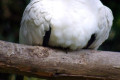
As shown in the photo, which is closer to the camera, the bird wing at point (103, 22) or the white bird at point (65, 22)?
the white bird at point (65, 22)

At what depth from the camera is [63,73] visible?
2.23 meters

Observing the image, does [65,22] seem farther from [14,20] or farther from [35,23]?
[14,20]

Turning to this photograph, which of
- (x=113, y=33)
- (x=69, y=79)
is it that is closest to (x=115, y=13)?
(x=113, y=33)

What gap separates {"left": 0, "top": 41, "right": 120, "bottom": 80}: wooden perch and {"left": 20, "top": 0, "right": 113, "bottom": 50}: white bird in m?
0.11

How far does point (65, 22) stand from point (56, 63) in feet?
1.02

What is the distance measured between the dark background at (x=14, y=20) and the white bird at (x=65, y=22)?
6.29 feet

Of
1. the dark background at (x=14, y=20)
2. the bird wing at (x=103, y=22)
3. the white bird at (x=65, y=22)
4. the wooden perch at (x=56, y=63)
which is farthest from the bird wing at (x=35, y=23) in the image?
the dark background at (x=14, y=20)

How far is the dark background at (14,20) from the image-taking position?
14.3ft

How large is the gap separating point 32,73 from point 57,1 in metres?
0.59

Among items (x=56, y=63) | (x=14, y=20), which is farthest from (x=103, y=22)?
(x=14, y=20)

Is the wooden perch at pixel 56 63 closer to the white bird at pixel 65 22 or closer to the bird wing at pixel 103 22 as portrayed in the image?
the white bird at pixel 65 22

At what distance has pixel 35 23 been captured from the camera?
90.3 inches

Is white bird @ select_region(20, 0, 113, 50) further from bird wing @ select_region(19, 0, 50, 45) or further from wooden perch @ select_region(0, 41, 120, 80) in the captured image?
wooden perch @ select_region(0, 41, 120, 80)

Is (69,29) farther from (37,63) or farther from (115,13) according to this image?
(115,13)
